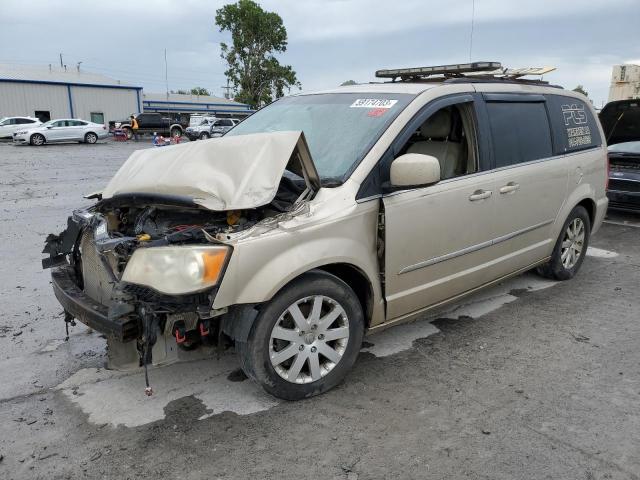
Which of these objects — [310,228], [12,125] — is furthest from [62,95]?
[310,228]

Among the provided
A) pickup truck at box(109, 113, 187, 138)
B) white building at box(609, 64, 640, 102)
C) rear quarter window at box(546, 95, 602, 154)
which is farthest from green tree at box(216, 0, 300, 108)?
rear quarter window at box(546, 95, 602, 154)

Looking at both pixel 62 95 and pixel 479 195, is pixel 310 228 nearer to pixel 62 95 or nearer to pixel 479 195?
pixel 479 195

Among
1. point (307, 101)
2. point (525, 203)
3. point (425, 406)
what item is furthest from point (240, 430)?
point (525, 203)

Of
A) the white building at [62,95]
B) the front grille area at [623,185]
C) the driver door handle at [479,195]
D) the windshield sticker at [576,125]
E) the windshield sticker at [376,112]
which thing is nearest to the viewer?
the windshield sticker at [376,112]

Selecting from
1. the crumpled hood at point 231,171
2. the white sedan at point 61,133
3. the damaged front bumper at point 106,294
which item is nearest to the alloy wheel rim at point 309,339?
the damaged front bumper at point 106,294

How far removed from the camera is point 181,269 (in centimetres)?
264

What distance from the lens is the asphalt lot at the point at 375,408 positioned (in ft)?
8.50

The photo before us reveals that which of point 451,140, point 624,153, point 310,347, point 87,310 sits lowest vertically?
point 310,347

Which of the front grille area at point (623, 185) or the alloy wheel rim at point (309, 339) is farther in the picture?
the front grille area at point (623, 185)

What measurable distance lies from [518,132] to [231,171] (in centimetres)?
253

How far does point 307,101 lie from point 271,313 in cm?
200

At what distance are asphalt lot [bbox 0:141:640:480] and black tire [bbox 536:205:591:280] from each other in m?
0.65

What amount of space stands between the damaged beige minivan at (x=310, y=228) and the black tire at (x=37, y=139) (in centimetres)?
2629

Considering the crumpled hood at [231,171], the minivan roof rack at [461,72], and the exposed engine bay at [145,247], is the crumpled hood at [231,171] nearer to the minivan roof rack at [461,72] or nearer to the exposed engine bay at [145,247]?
the exposed engine bay at [145,247]
